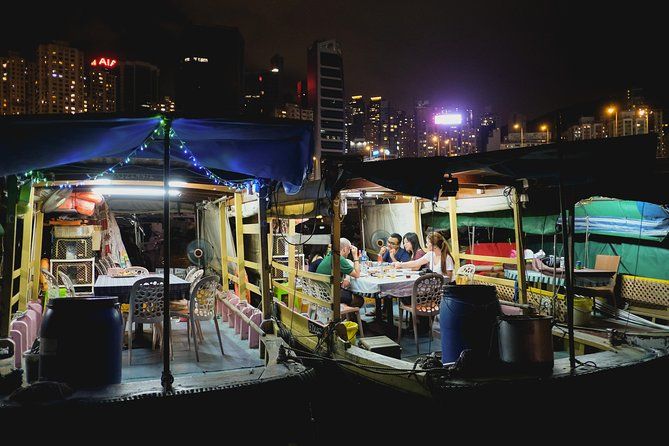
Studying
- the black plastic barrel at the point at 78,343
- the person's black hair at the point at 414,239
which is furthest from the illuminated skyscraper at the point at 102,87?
the black plastic barrel at the point at 78,343

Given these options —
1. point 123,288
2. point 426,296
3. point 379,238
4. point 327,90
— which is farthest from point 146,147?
point 327,90

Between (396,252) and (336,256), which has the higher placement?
(336,256)

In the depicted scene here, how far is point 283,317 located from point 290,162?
16.7ft

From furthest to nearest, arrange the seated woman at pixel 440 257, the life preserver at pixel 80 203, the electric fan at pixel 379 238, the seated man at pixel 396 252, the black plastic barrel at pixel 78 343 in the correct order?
the electric fan at pixel 379 238
the seated man at pixel 396 252
the life preserver at pixel 80 203
the seated woman at pixel 440 257
the black plastic barrel at pixel 78 343

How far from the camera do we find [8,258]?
16.6 feet

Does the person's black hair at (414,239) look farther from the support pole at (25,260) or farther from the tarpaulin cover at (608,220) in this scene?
the support pole at (25,260)

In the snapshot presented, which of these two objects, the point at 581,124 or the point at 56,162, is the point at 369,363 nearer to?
the point at 56,162

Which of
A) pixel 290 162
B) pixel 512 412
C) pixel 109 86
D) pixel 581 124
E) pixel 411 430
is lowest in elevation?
pixel 411 430

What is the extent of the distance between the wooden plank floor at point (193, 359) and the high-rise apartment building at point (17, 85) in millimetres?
82628

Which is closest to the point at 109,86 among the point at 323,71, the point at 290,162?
the point at 323,71

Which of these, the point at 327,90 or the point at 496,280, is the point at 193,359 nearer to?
the point at 496,280

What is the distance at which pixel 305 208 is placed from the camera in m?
7.84

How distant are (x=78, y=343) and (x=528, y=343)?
192 inches

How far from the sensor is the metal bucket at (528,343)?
490 centimetres
